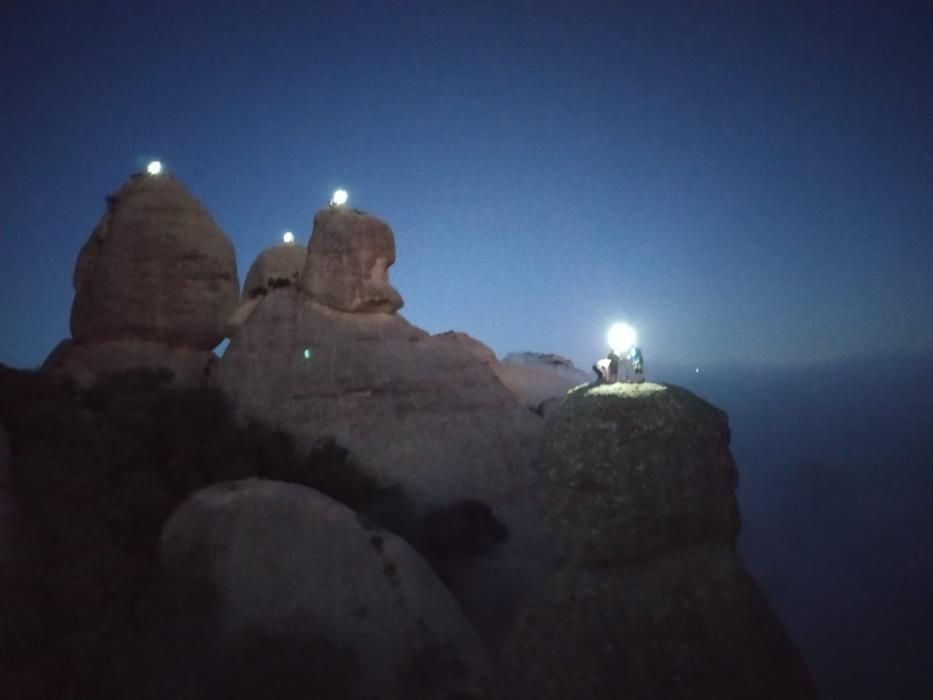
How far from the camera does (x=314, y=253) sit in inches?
769

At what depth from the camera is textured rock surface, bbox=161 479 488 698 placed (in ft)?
29.6

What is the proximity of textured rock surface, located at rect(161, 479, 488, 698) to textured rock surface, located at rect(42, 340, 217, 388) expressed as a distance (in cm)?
970

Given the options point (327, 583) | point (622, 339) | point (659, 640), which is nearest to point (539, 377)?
point (327, 583)

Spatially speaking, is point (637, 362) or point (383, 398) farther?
point (383, 398)

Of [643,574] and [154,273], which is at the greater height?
[154,273]

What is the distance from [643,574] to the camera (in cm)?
417

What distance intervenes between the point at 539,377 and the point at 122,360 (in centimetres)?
2045

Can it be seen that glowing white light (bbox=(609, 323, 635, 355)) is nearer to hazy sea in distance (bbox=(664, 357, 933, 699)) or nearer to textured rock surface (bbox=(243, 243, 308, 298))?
hazy sea in distance (bbox=(664, 357, 933, 699))

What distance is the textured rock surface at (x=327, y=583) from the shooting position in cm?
902

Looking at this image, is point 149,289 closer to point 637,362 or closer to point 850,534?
point 637,362

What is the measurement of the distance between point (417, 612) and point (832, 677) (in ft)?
→ 50.5

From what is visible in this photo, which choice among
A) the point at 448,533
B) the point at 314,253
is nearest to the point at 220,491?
the point at 448,533

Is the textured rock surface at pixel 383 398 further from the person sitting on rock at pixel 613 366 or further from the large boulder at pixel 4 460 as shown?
the person sitting on rock at pixel 613 366

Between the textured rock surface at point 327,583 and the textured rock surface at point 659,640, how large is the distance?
5.37 meters
